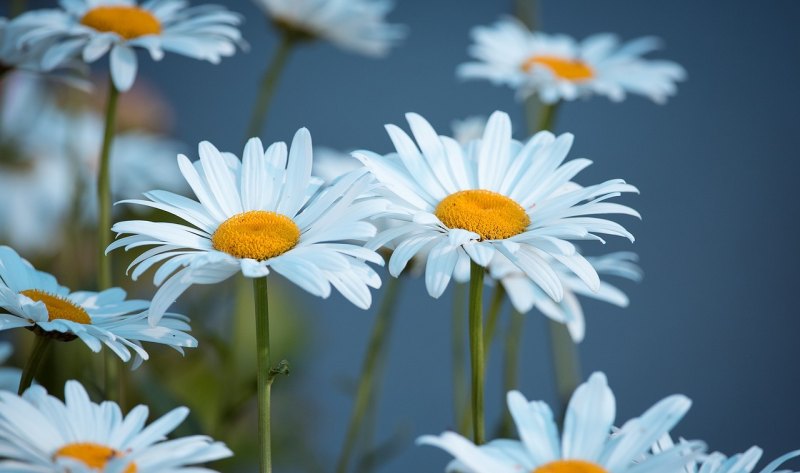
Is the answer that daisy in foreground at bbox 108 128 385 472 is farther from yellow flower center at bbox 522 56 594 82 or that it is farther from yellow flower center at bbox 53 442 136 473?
yellow flower center at bbox 522 56 594 82

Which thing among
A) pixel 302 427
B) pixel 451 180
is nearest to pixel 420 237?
pixel 451 180

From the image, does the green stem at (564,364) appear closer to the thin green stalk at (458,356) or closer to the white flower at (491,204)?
the thin green stalk at (458,356)

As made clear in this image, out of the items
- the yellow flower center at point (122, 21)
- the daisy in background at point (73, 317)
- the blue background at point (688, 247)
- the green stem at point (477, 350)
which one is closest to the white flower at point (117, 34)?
the yellow flower center at point (122, 21)

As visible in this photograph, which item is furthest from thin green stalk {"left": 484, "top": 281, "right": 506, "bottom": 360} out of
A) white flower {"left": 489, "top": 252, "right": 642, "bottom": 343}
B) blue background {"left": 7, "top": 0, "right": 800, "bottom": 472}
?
blue background {"left": 7, "top": 0, "right": 800, "bottom": 472}

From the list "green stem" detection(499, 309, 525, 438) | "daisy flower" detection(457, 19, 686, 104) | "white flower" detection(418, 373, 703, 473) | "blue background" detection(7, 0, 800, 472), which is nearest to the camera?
"white flower" detection(418, 373, 703, 473)

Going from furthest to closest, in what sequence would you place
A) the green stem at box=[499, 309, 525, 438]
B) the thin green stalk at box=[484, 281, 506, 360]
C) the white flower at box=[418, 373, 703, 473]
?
the green stem at box=[499, 309, 525, 438]
the thin green stalk at box=[484, 281, 506, 360]
the white flower at box=[418, 373, 703, 473]

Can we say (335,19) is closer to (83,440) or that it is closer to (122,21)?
(122,21)

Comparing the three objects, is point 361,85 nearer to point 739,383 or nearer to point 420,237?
point 739,383
